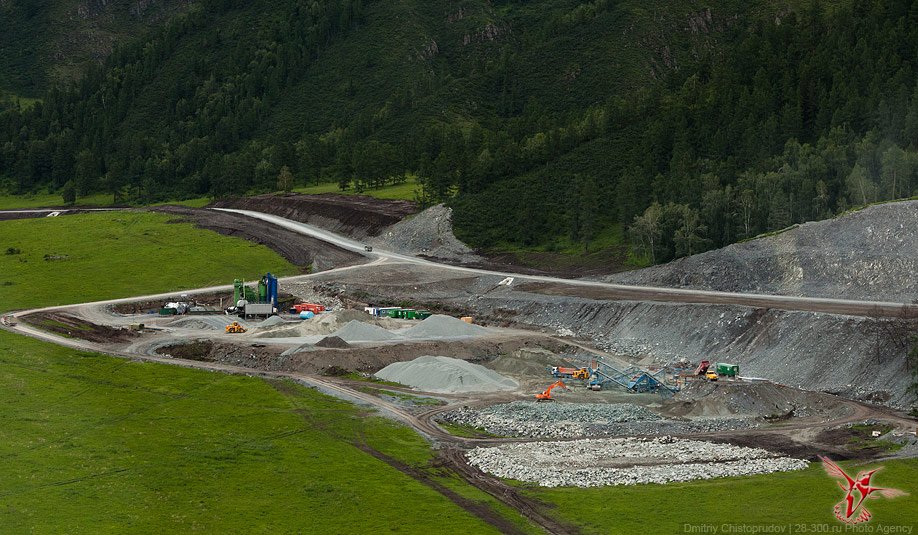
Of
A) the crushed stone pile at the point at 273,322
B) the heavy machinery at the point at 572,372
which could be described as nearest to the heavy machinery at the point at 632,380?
the heavy machinery at the point at 572,372

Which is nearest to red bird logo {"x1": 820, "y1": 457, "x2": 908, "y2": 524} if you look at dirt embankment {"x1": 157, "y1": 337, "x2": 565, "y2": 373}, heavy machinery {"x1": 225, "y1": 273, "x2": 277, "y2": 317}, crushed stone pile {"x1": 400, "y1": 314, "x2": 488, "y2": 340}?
dirt embankment {"x1": 157, "y1": 337, "x2": 565, "y2": 373}

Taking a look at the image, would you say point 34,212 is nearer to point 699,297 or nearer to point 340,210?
point 340,210

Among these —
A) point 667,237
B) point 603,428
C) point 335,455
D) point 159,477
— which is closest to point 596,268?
point 667,237

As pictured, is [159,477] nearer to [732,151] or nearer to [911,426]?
[911,426]

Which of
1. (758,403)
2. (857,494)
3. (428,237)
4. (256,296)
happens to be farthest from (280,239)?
(857,494)

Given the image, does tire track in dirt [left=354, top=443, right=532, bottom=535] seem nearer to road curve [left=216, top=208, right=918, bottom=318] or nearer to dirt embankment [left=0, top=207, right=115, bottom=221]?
road curve [left=216, top=208, right=918, bottom=318]
